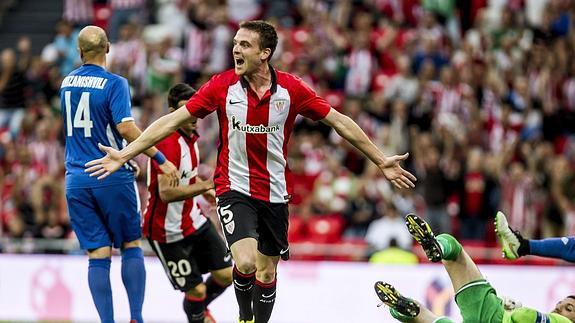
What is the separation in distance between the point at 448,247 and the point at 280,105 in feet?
5.72

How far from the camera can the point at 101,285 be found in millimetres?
10539

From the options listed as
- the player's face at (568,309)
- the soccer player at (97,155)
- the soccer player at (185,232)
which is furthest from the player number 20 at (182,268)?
the player's face at (568,309)

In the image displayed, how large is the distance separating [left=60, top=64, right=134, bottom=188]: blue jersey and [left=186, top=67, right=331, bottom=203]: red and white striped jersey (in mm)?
988

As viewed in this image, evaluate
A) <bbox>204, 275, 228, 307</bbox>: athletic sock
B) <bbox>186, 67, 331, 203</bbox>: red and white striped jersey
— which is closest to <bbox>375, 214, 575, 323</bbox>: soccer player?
<bbox>186, 67, 331, 203</bbox>: red and white striped jersey

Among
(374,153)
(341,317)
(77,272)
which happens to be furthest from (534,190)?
(374,153)

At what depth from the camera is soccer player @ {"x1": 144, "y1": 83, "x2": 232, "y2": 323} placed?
1116cm

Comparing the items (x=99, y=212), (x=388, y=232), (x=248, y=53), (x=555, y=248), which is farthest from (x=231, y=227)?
(x=388, y=232)

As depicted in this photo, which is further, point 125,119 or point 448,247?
point 125,119

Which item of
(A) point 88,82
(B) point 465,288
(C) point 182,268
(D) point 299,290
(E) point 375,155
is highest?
(A) point 88,82

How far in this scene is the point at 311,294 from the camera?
16578 millimetres

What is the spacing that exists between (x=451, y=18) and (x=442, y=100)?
271cm

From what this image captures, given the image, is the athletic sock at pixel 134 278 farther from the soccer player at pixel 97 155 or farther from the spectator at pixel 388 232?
the spectator at pixel 388 232

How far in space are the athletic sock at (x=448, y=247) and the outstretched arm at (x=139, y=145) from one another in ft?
7.26

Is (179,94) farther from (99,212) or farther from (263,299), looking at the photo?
(263,299)
